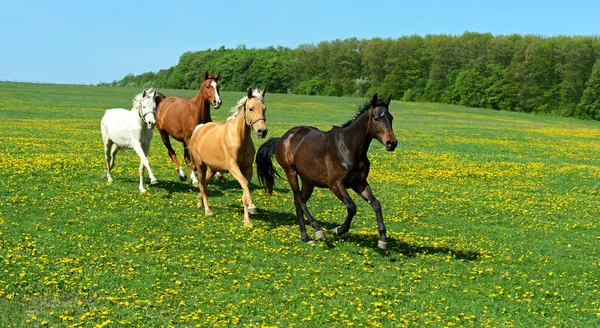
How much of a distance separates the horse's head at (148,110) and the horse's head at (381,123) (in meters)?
6.62

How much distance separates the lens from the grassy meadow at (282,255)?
7.92m

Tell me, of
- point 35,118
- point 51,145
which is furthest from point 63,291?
point 35,118

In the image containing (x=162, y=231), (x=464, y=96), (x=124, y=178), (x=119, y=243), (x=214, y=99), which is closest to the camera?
(x=119, y=243)

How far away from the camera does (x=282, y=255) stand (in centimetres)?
1055

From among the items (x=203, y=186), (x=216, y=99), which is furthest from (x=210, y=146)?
(x=216, y=99)

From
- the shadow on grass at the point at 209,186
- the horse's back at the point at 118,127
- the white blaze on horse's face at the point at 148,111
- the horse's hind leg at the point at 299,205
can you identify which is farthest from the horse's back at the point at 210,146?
the horse's back at the point at 118,127

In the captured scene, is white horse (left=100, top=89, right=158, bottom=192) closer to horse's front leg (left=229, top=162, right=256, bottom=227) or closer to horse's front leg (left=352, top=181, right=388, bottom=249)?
horse's front leg (left=229, top=162, right=256, bottom=227)

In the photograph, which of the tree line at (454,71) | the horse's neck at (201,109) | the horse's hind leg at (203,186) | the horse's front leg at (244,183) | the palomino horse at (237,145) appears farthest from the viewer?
the tree line at (454,71)

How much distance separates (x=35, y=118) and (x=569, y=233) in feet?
128

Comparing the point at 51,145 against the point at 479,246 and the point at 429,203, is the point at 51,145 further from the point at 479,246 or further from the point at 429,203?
the point at 479,246

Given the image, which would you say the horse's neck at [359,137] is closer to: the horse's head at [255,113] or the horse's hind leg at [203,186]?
the horse's head at [255,113]

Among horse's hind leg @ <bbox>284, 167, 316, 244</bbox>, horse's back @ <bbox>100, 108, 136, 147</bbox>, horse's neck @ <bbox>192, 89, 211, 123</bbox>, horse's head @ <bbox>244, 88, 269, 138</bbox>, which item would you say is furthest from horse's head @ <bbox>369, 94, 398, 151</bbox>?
horse's back @ <bbox>100, 108, 136, 147</bbox>

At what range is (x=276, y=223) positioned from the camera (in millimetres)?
13195

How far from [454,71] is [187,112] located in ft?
300
